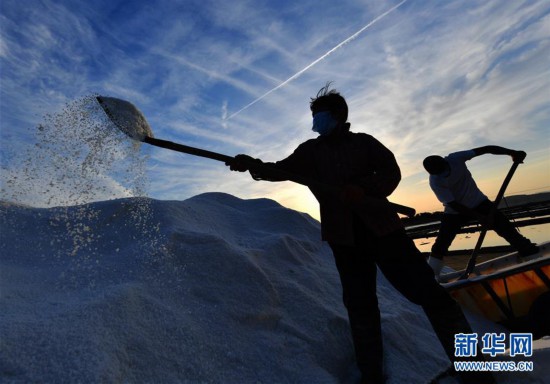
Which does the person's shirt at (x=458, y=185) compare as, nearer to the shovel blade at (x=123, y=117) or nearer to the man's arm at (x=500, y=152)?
the man's arm at (x=500, y=152)

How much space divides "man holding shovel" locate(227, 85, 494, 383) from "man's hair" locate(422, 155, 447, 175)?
1911mm

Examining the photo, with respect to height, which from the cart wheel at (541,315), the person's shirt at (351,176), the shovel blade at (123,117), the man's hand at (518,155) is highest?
the man's hand at (518,155)

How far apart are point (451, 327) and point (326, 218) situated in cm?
91

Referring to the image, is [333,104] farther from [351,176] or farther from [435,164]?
[435,164]

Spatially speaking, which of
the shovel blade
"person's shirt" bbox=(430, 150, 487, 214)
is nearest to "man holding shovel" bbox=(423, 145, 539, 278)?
"person's shirt" bbox=(430, 150, 487, 214)

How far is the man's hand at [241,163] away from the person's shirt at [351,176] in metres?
0.44

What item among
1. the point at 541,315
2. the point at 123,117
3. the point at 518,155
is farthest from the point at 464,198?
the point at 123,117

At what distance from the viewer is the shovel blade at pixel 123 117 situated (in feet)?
7.57

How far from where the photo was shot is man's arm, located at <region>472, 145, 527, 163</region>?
392cm

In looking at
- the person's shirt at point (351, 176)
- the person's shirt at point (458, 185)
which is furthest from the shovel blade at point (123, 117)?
the person's shirt at point (458, 185)

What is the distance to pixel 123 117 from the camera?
2320 millimetres

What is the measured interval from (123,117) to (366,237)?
5.91ft

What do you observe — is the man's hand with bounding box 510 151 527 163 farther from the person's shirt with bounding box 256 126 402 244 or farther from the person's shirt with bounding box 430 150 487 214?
the person's shirt with bounding box 256 126 402 244

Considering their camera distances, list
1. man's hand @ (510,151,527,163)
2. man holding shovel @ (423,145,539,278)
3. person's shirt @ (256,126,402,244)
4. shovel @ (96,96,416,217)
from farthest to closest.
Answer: man's hand @ (510,151,527,163) < man holding shovel @ (423,145,539,278) < shovel @ (96,96,416,217) < person's shirt @ (256,126,402,244)
